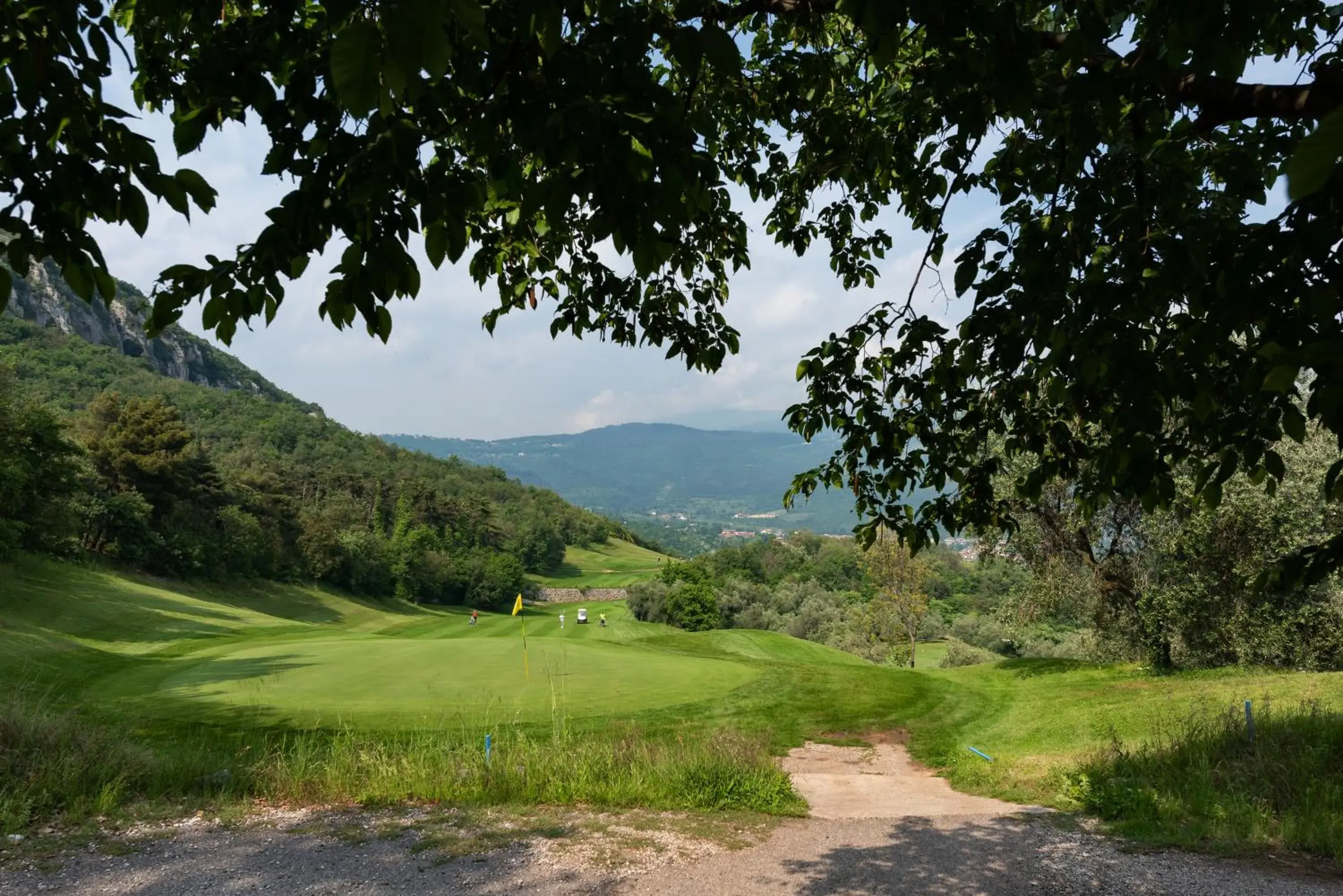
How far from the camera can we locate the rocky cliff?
4363 inches

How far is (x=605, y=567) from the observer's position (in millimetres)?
112938

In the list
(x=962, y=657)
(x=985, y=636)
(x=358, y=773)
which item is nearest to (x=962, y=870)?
(x=358, y=773)

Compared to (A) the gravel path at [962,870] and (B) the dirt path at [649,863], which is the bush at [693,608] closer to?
(B) the dirt path at [649,863]

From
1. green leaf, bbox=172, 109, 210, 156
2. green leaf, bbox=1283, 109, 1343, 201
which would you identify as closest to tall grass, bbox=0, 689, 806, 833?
green leaf, bbox=172, 109, 210, 156

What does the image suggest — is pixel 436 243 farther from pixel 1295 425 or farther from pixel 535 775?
pixel 535 775

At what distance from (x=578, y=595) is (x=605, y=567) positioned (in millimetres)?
26778

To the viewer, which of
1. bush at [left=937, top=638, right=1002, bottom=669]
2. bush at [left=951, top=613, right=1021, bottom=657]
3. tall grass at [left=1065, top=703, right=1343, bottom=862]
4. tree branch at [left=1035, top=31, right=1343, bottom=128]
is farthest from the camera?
bush at [left=951, top=613, right=1021, bottom=657]

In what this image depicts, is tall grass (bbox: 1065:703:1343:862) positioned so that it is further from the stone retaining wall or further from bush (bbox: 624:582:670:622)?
the stone retaining wall

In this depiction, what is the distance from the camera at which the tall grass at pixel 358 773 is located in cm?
691

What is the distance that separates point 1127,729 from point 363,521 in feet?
264

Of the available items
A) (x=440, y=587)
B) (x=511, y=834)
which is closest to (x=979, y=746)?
(x=511, y=834)

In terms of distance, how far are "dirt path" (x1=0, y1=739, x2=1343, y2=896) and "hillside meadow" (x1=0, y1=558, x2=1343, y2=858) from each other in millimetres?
797

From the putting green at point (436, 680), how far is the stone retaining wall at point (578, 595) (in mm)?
64827

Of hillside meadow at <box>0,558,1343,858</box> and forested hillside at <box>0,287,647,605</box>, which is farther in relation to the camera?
forested hillside at <box>0,287,647,605</box>
